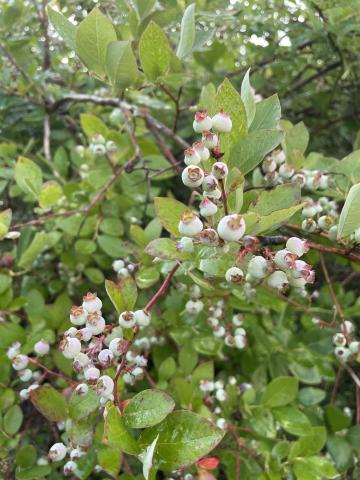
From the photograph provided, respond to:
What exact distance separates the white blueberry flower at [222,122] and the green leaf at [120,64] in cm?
22

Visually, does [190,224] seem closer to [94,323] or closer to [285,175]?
[94,323]

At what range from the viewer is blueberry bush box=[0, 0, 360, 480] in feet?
2.01

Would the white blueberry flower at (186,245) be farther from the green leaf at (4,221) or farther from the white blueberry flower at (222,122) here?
the green leaf at (4,221)

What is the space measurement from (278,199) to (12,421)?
605 mm

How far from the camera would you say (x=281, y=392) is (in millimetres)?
968

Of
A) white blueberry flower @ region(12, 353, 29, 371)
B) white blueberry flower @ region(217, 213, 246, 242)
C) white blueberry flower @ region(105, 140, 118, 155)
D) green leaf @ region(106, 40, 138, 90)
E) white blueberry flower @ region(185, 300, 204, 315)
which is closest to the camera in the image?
white blueberry flower @ region(217, 213, 246, 242)

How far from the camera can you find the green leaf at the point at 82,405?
0.70 meters

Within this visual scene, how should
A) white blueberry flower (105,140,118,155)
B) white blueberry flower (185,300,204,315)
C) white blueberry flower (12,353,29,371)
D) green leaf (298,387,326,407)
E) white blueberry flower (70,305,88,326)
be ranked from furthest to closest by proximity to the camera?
white blueberry flower (105,140,118,155)
green leaf (298,387,326,407)
white blueberry flower (185,300,204,315)
white blueberry flower (12,353,29,371)
white blueberry flower (70,305,88,326)

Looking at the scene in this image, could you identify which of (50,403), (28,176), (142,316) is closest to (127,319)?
(142,316)

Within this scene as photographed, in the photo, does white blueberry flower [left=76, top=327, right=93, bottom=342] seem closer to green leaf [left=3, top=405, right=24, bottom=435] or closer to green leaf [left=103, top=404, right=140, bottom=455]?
green leaf [left=103, top=404, right=140, bottom=455]

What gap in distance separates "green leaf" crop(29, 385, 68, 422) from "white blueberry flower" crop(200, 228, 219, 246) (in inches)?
14.6

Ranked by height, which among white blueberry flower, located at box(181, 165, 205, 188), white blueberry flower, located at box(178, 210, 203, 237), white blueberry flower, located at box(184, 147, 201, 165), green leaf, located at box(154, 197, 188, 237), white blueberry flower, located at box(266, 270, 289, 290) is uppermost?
white blueberry flower, located at box(184, 147, 201, 165)

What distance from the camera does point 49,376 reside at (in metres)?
1.00

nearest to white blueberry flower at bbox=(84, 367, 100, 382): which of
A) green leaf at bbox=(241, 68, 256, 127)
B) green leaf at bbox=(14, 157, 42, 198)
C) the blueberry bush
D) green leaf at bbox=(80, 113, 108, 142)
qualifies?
the blueberry bush
